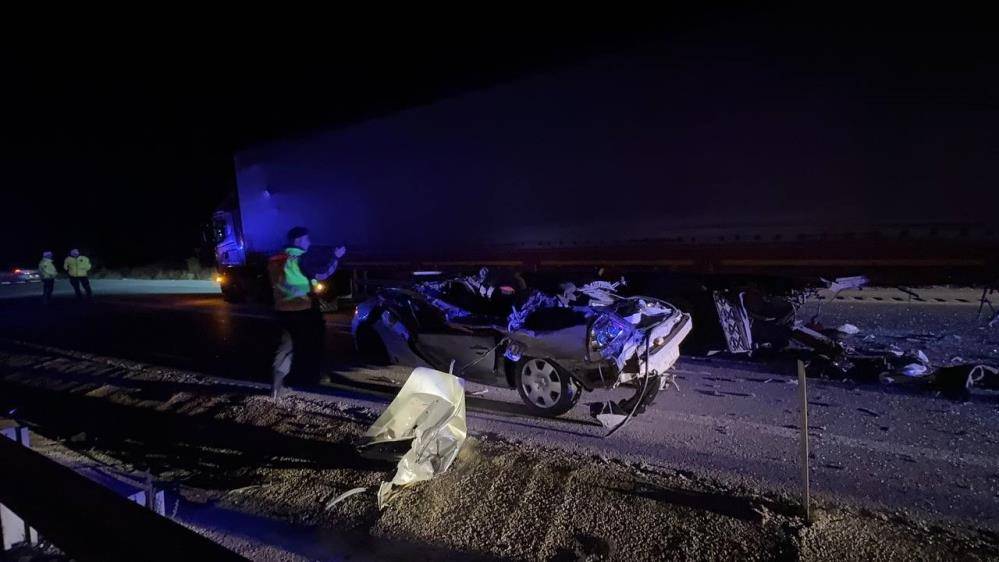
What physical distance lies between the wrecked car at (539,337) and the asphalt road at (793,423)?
0.33 metres

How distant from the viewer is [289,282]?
578cm

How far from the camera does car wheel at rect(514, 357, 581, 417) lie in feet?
16.6

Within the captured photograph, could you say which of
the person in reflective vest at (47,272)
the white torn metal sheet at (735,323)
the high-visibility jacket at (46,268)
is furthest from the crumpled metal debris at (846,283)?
the high-visibility jacket at (46,268)

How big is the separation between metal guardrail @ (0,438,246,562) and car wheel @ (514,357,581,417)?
3804 mm

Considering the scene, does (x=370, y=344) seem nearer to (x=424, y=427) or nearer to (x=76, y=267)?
(x=424, y=427)

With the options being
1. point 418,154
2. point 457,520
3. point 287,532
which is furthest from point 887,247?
point 418,154

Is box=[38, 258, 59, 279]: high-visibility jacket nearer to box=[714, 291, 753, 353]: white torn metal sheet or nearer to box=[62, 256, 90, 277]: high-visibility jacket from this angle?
box=[62, 256, 90, 277]: high-visibility jacket

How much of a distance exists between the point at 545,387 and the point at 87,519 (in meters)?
3.89

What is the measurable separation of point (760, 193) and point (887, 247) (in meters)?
1.31

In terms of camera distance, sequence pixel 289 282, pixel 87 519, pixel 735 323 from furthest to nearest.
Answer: pixel 735 323, pixel 289 282, pixel 87 519

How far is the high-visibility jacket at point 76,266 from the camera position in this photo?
15.8 meters

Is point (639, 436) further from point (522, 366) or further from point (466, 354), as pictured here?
point (466, 354)

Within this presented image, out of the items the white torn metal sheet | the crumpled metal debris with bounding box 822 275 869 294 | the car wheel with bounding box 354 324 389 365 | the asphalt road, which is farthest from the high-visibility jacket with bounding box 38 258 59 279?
the crumpled metal debris with bounding box 822 275 869 294

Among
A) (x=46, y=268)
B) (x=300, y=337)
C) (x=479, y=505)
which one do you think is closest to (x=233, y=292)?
(x=46, y=268)
